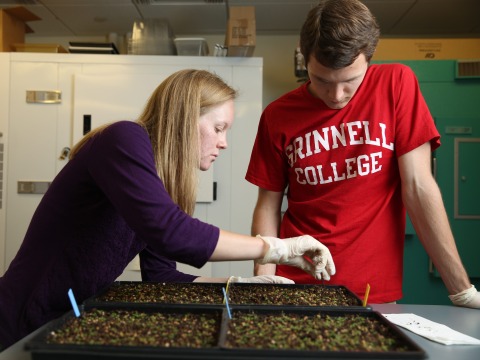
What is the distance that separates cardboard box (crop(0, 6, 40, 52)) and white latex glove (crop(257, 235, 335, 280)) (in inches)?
110

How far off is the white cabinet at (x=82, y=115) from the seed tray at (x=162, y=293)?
197cm

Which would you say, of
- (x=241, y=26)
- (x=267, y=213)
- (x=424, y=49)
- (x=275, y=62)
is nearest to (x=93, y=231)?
(x=267, y=213)

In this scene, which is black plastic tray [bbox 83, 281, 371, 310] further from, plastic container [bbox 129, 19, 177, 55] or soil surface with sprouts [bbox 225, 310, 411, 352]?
plastic container [bbox 129, 19, 177, 55]

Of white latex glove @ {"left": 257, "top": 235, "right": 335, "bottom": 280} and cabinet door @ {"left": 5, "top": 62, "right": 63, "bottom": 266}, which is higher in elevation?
cabinet door @ {"left": 5, "top": 62, "right": 63, "bottom": 266}

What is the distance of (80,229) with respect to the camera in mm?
1031

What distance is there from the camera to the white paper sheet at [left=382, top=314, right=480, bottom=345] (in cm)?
91

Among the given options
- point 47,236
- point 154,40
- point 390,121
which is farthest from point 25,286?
point 154,40

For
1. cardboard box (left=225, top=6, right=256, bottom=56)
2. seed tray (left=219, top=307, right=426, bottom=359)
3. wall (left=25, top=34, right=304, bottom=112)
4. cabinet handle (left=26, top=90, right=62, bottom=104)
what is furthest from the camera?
wall (left=25, top=34, right=304, bottom=112)

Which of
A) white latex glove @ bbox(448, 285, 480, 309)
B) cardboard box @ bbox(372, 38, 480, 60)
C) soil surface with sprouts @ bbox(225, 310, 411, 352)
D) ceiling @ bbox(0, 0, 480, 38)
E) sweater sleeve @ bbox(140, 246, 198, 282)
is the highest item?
ceiling @ bbox(0, 0, 480, 38)

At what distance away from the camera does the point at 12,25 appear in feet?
10.6

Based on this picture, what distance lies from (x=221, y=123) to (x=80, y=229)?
42 centimetres

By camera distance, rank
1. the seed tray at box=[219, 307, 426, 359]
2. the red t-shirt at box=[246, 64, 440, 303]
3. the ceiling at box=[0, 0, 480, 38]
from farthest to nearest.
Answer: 1. the ceiling at box=[0, 0, 480, 38]
2. the red t-shirt at box=[246, 64, 440, 303]
3. the seed tray at box=[219, 307, 426, 359]

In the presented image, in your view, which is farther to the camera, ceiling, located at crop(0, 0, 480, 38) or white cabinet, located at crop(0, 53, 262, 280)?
ceiling, located at crop(0, 0, 480, 38)

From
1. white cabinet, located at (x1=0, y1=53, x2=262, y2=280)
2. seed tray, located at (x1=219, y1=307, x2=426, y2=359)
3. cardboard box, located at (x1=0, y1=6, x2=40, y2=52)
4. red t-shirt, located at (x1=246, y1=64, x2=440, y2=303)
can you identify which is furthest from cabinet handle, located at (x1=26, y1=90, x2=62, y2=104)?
seed tray, located at (x1=219, y1=307, x2=426, y2=359)
